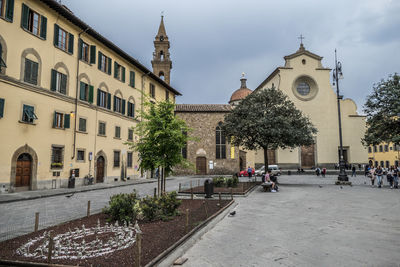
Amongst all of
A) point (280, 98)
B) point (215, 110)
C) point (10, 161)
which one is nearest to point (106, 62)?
point (10, 161)

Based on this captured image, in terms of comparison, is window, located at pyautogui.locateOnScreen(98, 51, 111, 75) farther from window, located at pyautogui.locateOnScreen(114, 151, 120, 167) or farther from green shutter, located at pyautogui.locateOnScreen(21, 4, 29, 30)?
window, located at pyautogui.locateOnScreen(114, 151, 120, 167)

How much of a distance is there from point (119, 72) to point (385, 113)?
81.4ft

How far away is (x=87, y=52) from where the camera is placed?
23344 millimetres

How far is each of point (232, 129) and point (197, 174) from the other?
20.3 metres

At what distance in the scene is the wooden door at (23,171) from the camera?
16.9m

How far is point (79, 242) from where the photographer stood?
20.3 feet

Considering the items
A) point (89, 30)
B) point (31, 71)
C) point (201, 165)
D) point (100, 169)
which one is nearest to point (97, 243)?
point (31, 71)

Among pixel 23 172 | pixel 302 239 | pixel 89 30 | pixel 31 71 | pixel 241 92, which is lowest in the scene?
pixel 302 239

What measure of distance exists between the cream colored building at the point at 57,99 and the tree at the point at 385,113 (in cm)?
1882

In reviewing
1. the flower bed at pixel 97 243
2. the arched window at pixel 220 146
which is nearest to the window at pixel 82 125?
the flower bed at pixel 97 243

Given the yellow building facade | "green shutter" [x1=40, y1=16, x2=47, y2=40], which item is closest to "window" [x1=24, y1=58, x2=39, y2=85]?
"green shutter" [x1=40, y1=16, x2=47, y2=40]

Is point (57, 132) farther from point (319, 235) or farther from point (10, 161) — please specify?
point (319, 235)

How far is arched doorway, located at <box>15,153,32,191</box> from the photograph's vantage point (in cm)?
1689

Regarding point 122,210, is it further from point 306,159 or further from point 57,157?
point 306,159
